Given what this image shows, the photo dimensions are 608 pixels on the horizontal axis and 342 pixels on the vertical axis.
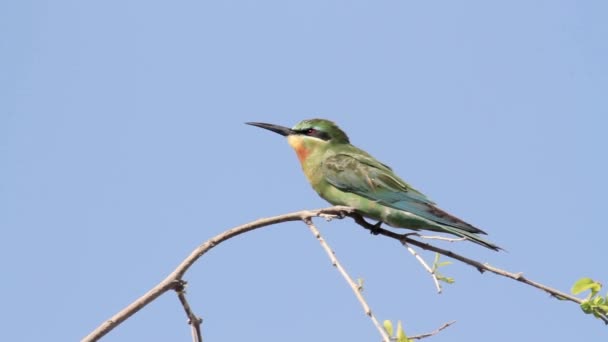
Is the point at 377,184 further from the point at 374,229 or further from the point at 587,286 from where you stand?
the point at 587,286

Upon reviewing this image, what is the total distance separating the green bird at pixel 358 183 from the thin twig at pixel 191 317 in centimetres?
147

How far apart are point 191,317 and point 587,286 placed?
53.2 inches

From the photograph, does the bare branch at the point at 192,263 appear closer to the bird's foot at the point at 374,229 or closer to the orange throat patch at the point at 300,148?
the bird's foot at the point at 374,229

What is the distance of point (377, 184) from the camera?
4.54 meters

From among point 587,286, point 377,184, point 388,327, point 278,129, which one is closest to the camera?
point 388,327

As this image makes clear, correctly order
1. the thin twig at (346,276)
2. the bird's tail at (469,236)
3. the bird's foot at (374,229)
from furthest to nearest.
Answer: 1. the bird's foot at (374,229)
2. the bird's tail at (469,236)
3. the thin twig at (346,276)

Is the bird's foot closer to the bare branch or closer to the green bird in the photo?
the green bird

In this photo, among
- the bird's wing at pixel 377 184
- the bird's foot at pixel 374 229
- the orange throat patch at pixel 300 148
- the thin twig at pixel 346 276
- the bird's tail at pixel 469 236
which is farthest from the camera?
the orange throat patch at pixel 300 148

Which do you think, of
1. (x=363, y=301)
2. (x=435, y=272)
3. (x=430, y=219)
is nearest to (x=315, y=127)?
(x=430, y=219)

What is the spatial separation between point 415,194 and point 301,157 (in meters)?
0.76

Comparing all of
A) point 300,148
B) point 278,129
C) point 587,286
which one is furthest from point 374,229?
point 587,286

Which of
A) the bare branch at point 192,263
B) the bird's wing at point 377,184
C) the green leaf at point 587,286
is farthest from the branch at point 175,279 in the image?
the bird's wing at point 377,184

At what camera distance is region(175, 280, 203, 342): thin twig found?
9.39 ft

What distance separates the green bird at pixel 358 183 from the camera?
169 inches
